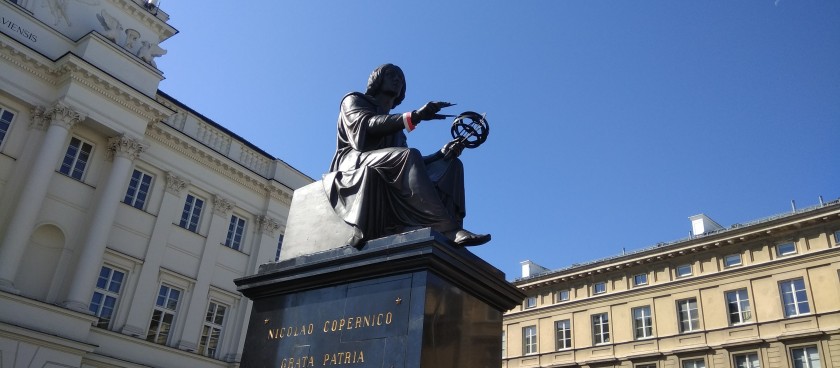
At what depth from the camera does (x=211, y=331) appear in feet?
85.5

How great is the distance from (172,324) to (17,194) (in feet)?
23.7

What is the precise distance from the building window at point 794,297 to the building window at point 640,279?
7.52m

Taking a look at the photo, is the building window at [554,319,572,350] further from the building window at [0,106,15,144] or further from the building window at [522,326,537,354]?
the building window at [0,106,15,144]

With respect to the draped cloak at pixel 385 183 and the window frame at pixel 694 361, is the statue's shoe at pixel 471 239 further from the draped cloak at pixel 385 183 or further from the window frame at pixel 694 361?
the window frame at pixel 694 361

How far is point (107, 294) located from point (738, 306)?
3014 cm

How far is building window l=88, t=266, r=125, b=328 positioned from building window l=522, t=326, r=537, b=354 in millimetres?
27331

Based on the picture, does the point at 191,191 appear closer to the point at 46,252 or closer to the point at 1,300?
the point at 46,252

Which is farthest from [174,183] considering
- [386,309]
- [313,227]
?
[386,309]

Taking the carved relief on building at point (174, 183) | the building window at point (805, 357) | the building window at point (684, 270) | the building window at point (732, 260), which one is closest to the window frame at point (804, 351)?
the building window at point (805, 357)

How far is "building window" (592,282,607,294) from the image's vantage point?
1581 inches

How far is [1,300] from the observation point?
19.1 meters

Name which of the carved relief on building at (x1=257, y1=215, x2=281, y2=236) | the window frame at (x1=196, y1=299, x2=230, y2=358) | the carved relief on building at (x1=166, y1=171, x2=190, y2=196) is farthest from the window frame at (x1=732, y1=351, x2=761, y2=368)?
the carved relief on building at (x1=166, y1=171, x2=190, y2=196)

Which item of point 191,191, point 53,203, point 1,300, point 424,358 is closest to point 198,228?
point 191,191

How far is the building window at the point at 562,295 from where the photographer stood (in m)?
42.1
